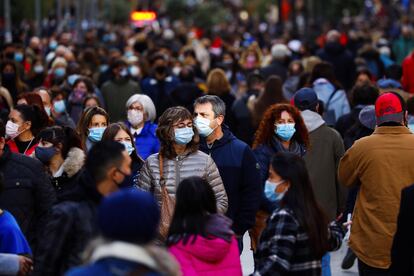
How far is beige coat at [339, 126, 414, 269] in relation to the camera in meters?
8.55

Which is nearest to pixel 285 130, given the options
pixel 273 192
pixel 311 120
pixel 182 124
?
pixel 311 120

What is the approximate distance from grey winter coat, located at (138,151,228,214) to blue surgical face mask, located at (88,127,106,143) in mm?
1367

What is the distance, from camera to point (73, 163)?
816 centimetres

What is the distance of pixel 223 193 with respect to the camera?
8992mm

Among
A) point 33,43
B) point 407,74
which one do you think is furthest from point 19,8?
point 407,74

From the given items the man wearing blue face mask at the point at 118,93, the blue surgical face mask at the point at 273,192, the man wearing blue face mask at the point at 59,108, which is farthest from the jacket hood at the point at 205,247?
the man wearing blue face mask at the point at 118,93

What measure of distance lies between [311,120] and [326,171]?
1.91ft

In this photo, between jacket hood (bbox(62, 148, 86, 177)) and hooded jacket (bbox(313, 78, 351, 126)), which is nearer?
jacket hood (bbox(62, 148, 86, 177))

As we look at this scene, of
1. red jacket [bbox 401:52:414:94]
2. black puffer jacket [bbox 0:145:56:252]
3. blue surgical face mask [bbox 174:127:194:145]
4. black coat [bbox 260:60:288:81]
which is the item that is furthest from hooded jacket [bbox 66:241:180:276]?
black coat [bbox 260:60:288:81]

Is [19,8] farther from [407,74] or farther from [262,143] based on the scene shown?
[262,143]

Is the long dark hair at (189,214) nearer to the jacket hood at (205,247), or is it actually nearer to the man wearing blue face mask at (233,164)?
the jacket hood at (205,247)

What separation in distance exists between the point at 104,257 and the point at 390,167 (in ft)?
12.9

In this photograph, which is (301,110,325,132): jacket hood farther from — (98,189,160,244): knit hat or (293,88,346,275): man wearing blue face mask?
(98,189,160,244): knit hat

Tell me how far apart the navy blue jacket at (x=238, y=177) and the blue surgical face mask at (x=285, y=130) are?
0.47 metres
